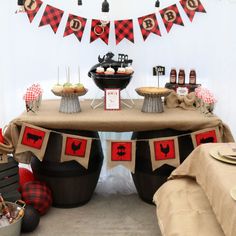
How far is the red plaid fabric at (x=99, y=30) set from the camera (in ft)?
10.5

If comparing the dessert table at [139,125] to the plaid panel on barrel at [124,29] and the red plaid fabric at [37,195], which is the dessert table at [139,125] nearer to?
the red plaid fabric at [37,195]

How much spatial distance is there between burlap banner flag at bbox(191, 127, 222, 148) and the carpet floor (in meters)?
0.58

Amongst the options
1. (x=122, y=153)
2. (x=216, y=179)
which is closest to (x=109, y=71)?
(x=122, y=153)

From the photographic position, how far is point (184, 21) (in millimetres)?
3162

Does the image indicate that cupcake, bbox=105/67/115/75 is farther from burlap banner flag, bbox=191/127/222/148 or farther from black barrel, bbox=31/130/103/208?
burlap banner flag, bbox=191/127/222/148

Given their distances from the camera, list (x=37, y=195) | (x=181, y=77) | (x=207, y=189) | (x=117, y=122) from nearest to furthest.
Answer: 1. (x=207, y=189)
2. (x=117, y=122)
3. (x=37, y=195)
4. (x=181, y=77)

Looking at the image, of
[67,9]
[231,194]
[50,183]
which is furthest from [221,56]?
[231,194]

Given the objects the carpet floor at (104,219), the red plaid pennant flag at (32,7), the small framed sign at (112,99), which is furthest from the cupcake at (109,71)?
the carpet floor at (104,219)

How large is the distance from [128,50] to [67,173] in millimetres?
1101

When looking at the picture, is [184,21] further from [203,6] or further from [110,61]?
[110,61]

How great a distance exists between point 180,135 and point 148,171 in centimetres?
34

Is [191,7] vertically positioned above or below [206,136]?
above

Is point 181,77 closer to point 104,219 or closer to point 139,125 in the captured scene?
point 139,125

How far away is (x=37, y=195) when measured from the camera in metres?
2.63
